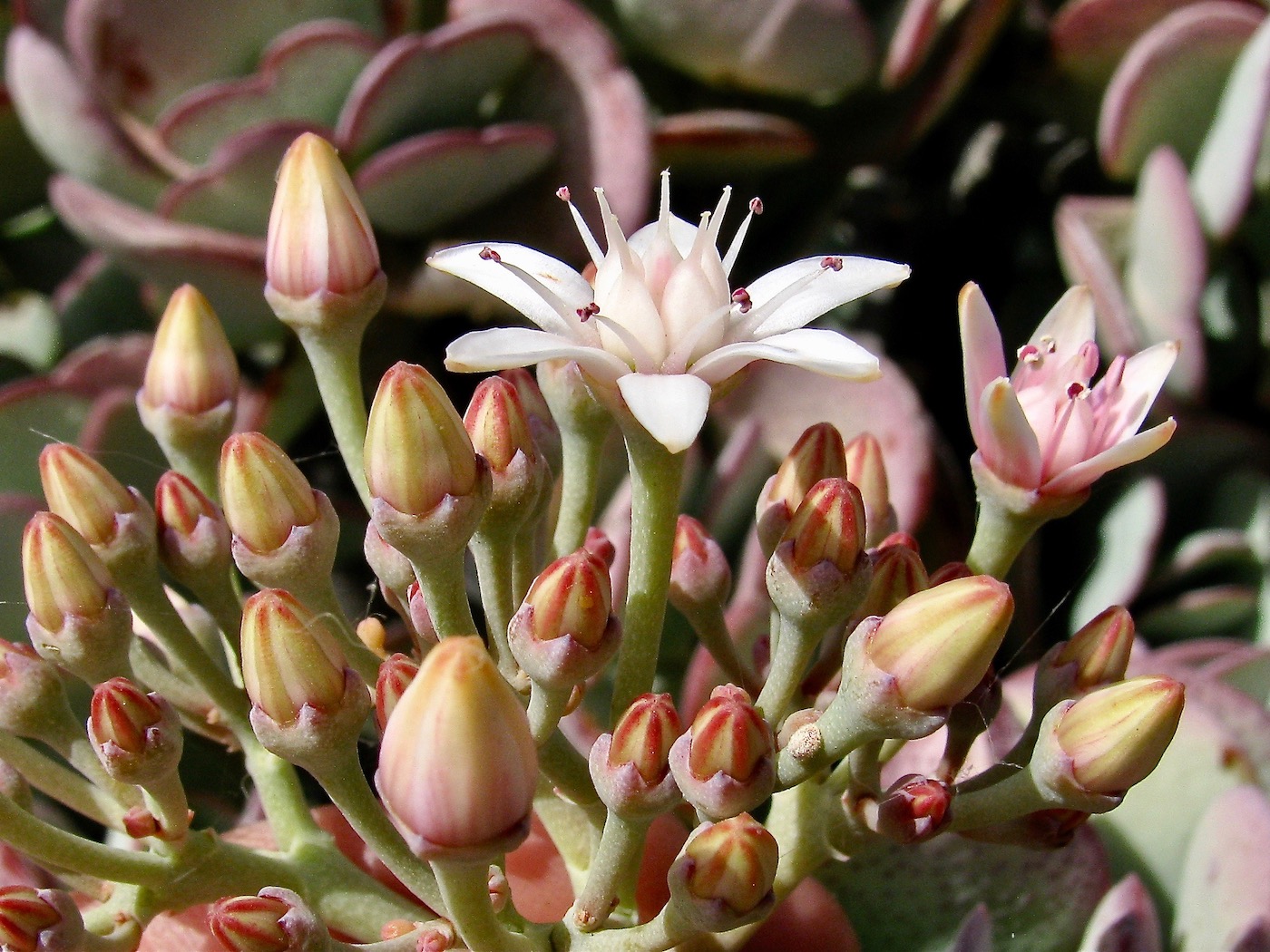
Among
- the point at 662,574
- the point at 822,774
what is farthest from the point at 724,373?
the point at 822,774

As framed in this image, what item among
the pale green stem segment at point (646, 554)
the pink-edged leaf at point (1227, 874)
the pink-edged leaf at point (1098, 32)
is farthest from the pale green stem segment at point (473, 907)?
the pink-edged leaf at point (1098, 32)

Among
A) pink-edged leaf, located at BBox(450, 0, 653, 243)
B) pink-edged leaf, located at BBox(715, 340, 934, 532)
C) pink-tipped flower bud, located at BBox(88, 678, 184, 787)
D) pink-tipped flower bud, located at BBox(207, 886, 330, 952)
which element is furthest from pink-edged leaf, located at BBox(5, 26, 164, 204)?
pink-tipped flower bud, located at BBox(207, 886, 330, 952)

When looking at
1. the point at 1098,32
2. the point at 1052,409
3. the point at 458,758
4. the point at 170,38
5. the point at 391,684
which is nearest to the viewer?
the point at 458,758

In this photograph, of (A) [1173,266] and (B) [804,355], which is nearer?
(B) [804,355]

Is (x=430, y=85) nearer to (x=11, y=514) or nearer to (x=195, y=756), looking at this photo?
(x=11, y=514)

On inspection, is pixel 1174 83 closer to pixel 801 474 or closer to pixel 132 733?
pixel 801 474

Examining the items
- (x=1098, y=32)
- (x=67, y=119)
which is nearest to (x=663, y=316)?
(x=67, y=119)

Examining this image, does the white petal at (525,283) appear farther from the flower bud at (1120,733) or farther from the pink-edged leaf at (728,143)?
the pink-edged leaf at (728,143)

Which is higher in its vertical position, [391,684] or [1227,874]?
[391,684]
